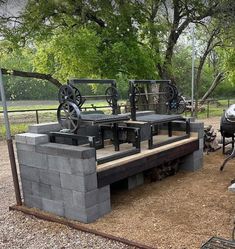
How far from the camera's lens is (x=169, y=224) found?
351cm

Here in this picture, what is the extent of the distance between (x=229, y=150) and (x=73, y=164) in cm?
437

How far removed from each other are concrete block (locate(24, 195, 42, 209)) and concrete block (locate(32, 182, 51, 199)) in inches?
2.2

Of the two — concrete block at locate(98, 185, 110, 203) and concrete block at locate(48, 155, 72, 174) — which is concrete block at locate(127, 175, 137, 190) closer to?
concrete block at locate(98, 185, 110, 203)

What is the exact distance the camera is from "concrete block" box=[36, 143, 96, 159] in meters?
3.46

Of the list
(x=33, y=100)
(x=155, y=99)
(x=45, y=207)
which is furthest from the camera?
(x=33, y=100)

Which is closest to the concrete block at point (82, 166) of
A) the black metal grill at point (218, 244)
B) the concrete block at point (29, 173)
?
the concrete block at point (29, 173)

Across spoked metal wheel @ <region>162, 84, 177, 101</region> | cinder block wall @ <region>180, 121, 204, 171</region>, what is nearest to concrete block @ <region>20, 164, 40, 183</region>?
cinder block wall @ <region>180, 121, 204, 171</region>

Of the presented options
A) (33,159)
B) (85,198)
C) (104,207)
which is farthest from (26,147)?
(104,207)

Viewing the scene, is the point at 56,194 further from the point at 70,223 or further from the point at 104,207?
the point at 104,207

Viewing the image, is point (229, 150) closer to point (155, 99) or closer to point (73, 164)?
point (73, 164)

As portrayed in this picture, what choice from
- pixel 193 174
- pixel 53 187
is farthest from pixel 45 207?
pixel 193 174

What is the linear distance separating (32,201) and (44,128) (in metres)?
0.95

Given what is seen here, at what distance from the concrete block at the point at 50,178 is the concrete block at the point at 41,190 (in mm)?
63

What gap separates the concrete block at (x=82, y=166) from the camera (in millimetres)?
3471
